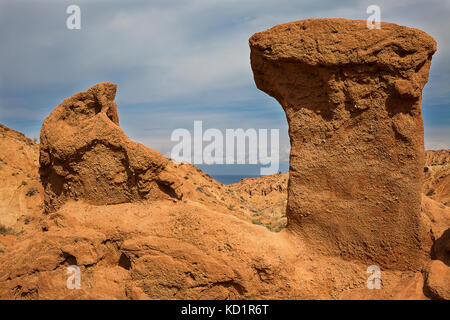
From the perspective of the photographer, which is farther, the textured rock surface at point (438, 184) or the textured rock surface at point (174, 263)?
the textured rock surface at point (438, 184)

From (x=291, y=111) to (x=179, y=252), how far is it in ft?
8.84

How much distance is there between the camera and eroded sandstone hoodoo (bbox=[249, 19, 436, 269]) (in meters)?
4.50

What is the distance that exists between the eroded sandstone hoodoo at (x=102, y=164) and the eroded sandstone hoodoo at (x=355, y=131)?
220 centimetres

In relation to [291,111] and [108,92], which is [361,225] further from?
[108,92]

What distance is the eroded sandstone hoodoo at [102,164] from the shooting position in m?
4.99

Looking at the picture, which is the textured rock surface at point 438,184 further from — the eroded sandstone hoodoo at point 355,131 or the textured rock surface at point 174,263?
the textured rock surface at point 174,263

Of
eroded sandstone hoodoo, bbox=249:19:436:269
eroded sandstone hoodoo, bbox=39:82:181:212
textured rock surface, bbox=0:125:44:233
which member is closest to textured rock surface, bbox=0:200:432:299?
eroded sandstone hoodoo, bbox=39:82:181:212

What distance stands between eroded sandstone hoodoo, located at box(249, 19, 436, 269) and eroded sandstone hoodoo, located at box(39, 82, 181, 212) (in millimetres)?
2198

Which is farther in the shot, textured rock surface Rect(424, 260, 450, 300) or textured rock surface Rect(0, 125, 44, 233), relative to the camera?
textured rock surface Rect(0, 125, 44, 233)

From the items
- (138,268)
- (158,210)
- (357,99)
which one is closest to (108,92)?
(158,210)

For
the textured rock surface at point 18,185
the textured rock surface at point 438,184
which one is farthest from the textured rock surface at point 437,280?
the textured rock surface at point 18,185

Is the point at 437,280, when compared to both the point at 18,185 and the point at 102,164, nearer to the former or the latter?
the point at 102,164

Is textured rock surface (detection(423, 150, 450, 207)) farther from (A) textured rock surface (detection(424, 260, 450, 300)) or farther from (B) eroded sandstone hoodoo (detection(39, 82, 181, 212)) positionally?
(B) eroded sandstone hoodoo (detection(39, 82, 181, 212))

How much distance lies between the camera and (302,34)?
15.3 ft
